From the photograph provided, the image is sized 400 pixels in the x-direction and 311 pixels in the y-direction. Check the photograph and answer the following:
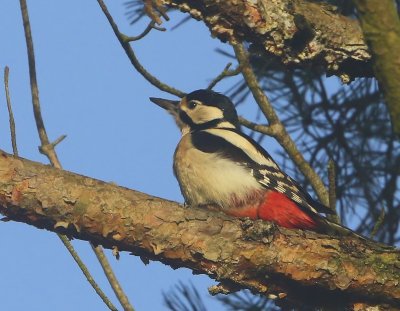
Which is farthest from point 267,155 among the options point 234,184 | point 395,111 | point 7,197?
point 395,111

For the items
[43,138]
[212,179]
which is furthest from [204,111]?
[43,138]

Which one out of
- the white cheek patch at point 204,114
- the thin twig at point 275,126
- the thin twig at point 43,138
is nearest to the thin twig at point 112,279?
the thin twig at point 43,138

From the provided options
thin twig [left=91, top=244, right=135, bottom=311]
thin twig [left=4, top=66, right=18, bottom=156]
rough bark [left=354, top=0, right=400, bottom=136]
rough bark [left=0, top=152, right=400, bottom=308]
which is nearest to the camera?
rough bark [left=354, top=0, right=400, bottom=136]

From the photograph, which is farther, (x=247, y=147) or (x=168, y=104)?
(x=168, y=104)

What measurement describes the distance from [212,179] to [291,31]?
0.93 m

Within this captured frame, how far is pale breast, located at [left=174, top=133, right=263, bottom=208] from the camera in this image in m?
4.66

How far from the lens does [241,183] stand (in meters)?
4.70

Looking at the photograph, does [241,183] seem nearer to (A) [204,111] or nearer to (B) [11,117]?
(A) [204,111]

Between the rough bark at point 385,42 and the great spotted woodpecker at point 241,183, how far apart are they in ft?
6.25

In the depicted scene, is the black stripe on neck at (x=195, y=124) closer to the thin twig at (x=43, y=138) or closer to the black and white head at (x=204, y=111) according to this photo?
the black and white head at (x=204, y=111)

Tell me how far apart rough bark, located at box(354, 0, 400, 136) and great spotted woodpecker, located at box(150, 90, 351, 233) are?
190 centimetres

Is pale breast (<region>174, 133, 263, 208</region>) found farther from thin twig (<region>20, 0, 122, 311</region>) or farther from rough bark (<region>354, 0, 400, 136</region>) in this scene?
rough bark (<region>354, 0, 400, 136</region>)

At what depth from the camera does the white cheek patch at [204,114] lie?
5578mm

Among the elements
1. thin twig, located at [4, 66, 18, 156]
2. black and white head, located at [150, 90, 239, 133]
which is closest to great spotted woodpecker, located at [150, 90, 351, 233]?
black and white head, located at [150, 90, 239, 133]
